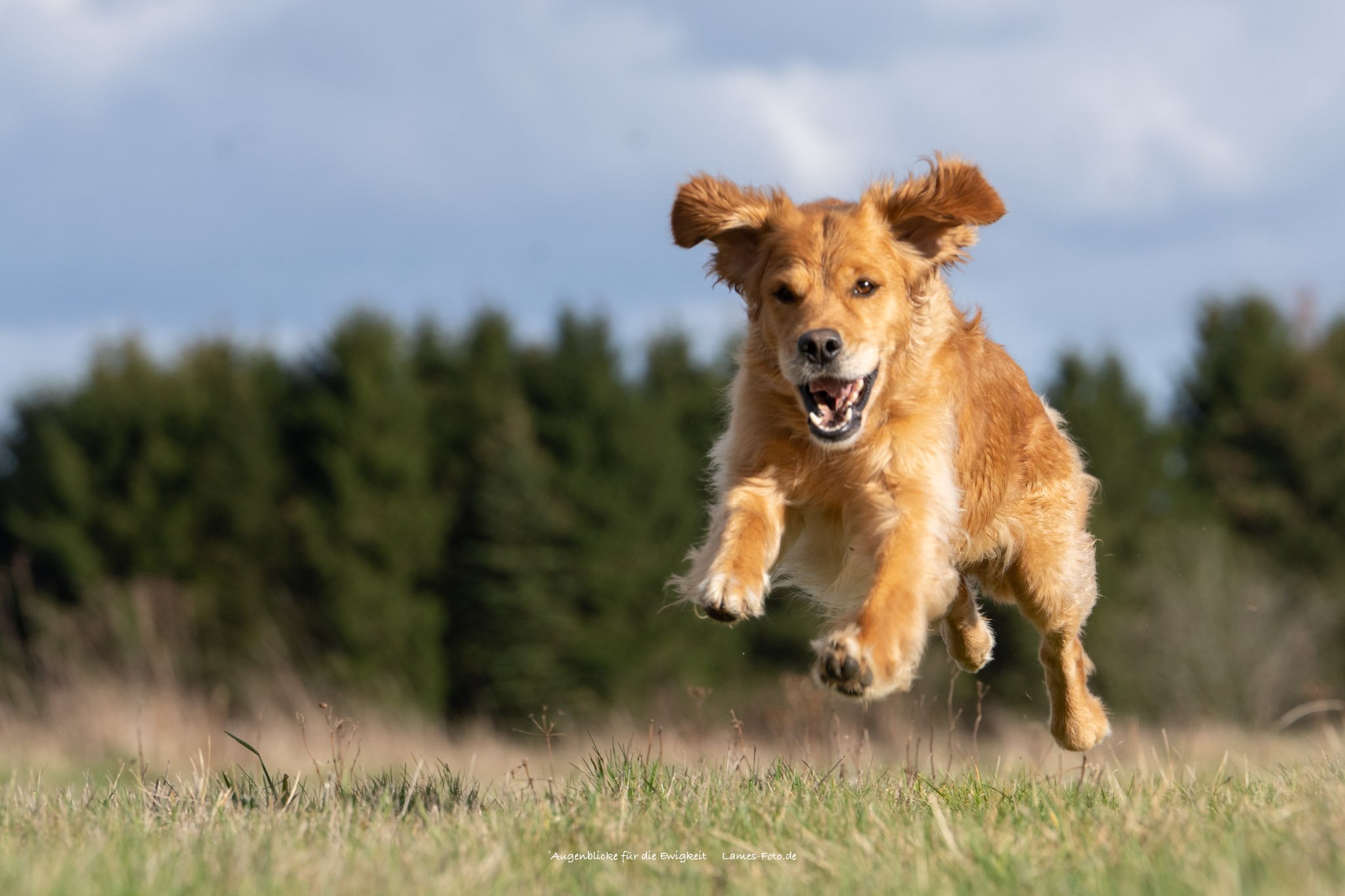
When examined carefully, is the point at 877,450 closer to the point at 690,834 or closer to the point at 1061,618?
the point at 1061,618

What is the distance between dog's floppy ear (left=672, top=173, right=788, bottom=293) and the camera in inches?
214

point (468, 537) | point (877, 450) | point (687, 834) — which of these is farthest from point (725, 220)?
point (468, 537)

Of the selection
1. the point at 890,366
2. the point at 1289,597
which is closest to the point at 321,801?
the point at 890,366

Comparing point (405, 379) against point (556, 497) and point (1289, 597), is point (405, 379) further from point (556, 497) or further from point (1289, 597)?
point (1289, 597)

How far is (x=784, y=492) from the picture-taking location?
16.5 ft

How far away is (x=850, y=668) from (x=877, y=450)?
3.38 ft

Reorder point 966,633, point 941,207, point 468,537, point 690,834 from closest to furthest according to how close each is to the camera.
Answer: point 690,834, point 941,207, point 966,633, point 468,537

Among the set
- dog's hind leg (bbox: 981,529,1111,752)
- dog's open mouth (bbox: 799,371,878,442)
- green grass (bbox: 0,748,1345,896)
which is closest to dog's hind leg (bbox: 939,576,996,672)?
dog's hind leg (bbox: 981,529,1111,752)

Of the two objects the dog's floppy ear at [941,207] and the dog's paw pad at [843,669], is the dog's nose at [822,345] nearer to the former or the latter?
the dog's floppy ear at [941,207]

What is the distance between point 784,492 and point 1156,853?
6.54 feet

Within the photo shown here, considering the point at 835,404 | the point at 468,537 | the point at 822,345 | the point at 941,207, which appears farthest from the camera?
the point at 468,537

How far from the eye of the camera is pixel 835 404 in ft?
16.3

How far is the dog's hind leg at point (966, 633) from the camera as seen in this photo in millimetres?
5898

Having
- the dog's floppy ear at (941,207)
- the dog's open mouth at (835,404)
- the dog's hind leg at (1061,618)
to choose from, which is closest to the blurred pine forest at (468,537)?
the dog's hind leg at (1061,618)
